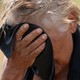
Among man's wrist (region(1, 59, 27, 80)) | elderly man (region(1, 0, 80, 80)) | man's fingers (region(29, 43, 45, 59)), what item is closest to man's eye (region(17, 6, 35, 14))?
elderly man (region(1, 0, 80, 80))

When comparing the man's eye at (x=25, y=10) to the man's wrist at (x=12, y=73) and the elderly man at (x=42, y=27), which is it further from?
the man's wrist at (x=12, y=73)

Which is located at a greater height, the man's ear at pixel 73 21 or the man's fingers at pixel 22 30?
the man's fingers at pixel 22 30

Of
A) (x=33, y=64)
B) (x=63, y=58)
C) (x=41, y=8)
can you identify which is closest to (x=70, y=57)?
(x=63, y=58)

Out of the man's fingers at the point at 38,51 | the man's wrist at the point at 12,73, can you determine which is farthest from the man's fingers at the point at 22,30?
the man's wrist at the point at 12,73

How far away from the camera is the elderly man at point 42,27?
2455 millimetres

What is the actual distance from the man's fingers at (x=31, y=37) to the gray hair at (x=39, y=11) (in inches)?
3.3

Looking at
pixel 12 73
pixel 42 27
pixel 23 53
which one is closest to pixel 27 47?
pixel 23 53

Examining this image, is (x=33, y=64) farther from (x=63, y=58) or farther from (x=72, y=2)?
(x=72, y=2)

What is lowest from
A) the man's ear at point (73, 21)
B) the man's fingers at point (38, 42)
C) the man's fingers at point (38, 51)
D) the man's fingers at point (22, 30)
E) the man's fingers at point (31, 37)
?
the man's ear at point (73, 21)

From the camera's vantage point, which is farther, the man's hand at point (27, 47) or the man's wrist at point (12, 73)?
the man's wrist at point (12, 73)

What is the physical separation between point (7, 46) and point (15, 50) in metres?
0.08

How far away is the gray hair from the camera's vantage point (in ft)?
8.04

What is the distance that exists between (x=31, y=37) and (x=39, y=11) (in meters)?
0.18

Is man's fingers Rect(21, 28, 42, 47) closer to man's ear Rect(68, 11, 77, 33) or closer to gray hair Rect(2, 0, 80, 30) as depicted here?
gray hair Rect(2, 0, 80, 30)
